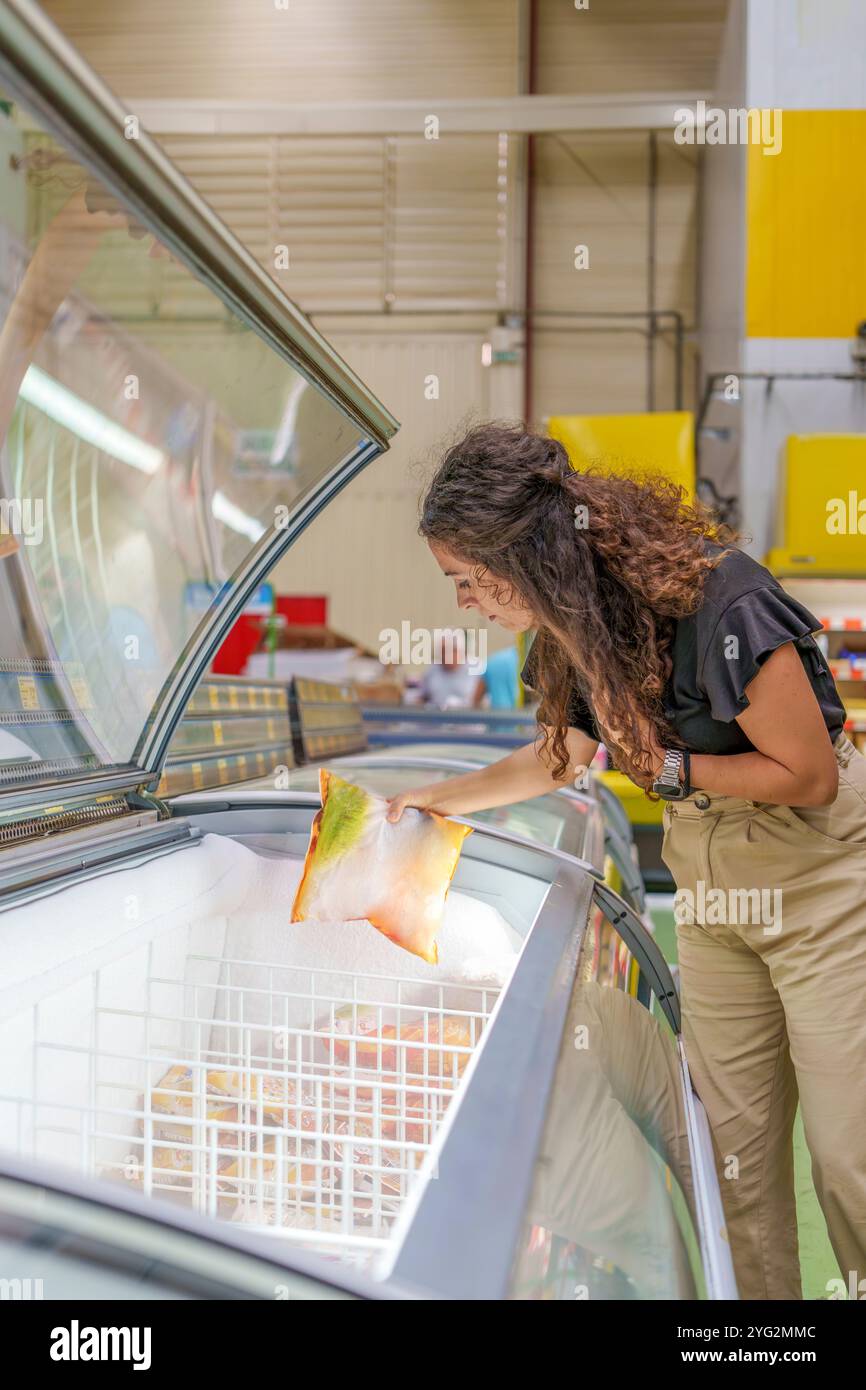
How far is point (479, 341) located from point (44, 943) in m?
9.03

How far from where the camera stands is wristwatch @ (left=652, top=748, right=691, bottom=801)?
140 centimetres

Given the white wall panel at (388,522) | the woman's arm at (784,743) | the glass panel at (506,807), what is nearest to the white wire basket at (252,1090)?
the glass panel at (506,807)

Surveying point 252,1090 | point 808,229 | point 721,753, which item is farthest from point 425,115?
point 252,1090

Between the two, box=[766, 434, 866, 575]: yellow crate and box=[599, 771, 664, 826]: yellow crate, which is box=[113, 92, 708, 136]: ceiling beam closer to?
box=[766, 434, 866, 575]: yellow crate

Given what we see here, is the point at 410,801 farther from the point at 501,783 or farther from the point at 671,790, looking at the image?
the point at 671,790

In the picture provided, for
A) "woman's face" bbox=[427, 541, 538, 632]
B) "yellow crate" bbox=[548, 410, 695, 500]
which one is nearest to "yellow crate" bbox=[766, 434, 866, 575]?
"yellow crate" bbox=[548, 410, 695, 500]

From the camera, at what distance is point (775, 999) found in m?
1.62

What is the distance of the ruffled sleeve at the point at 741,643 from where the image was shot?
1.35 metres

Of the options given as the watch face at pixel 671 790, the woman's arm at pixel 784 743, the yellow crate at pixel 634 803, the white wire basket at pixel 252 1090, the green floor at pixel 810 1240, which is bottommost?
the green floor at pixel 810 1240

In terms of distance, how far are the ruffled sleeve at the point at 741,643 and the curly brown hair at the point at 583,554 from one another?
6 cm

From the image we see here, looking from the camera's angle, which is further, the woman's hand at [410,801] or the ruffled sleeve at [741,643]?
the woman's hand at [410,801]

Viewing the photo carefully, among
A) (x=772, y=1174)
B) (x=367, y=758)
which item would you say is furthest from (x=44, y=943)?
(x=367, y=758)

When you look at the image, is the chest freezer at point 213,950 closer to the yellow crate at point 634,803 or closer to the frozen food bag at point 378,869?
the frozen food bag at point 378,869
